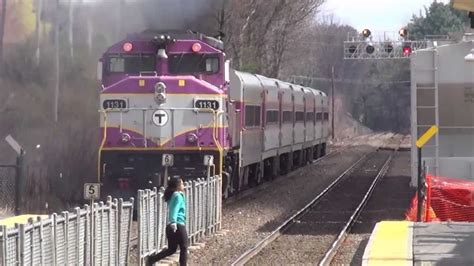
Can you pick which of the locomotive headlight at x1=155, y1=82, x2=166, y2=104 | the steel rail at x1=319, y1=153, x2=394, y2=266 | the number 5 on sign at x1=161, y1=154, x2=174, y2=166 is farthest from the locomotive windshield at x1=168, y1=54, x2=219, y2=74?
the steel rail at x1=319, y1=153, x2=394, y2=266

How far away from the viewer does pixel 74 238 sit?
10633mm

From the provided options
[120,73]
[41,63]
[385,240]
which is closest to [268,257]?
[385,240]

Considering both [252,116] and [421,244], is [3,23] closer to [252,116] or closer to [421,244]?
[252,116]

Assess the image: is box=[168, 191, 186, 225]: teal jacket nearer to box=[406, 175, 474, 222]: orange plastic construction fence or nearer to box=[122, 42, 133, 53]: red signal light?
box=[406, 175, 474, 222]: orange plastic construction fence

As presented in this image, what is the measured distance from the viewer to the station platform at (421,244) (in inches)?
506

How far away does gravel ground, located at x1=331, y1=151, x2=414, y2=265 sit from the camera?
1625 cm

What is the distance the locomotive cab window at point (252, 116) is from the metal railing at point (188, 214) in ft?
19.1

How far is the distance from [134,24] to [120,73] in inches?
164

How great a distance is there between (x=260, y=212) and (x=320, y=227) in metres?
3.02

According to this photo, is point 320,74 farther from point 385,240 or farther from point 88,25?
point 385,240

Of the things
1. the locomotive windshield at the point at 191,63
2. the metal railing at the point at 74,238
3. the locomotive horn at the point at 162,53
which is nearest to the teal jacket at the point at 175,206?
the metal railing at the point at 74,238

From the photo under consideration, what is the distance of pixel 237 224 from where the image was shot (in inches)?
805

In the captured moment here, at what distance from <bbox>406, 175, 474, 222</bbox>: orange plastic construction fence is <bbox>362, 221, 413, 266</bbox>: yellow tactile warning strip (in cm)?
291

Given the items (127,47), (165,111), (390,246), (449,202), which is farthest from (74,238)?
(449,202)
